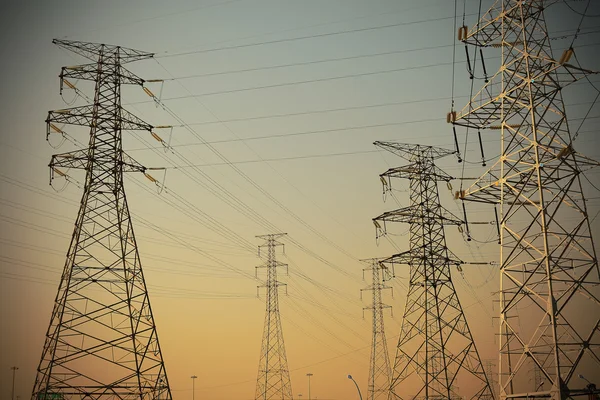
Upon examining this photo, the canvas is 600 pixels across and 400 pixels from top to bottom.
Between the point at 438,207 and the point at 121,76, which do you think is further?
the point at 438,207

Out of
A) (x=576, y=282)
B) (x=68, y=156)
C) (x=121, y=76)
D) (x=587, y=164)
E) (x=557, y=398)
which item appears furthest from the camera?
(x=121, y=76)

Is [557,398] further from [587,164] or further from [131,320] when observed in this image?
[131,320]

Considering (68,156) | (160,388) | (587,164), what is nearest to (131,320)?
(160,388)

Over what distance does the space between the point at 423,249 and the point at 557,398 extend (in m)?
19.6

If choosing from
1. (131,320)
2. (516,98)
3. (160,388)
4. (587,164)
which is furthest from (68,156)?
(587,164)

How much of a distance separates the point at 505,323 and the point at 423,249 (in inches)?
660

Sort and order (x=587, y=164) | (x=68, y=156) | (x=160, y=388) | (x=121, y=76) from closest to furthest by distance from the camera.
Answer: (x=587, y=164)
(x=160, y=388)
(x=68, y=156)
(x=121, y=76)

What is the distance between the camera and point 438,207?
4006 centimetres

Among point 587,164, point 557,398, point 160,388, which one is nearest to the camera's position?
point 557,398

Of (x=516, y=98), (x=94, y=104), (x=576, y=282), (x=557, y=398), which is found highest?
(x=94, y=104)

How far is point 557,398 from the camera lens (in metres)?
19.2

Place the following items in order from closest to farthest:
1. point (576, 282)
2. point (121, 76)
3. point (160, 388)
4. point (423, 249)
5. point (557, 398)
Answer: point (557, 398) < point (576, 282) < point (160, 388) < point (121, 76) < point (423, 249)

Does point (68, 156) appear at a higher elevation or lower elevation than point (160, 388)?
higher

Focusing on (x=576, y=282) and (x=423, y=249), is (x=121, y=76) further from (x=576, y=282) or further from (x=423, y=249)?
(x=576, y=282)
